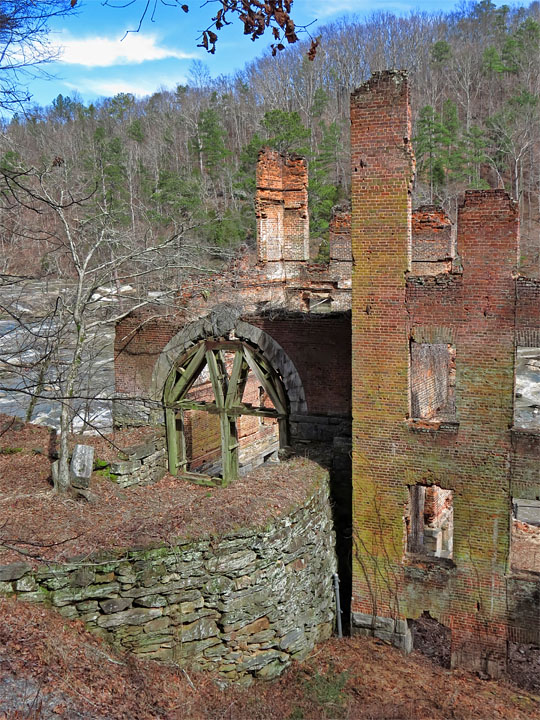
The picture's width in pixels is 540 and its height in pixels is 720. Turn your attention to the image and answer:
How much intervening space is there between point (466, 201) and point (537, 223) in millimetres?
31355

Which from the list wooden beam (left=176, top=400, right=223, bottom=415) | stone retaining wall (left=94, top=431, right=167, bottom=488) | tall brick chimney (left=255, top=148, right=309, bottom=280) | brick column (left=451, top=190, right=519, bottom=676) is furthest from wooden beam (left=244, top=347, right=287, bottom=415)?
tall brick chimney (left=255, top=148, right=309, bottom=280)

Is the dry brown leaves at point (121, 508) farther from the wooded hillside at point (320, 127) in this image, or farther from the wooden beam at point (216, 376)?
the wooded hillside at point (320, 127)

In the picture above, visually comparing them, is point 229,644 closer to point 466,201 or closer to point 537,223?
point 466,201

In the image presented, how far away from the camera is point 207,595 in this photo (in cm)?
979

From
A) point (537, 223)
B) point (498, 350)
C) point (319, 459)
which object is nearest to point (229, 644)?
point (319, 459)

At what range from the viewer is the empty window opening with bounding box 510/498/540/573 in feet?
49.7

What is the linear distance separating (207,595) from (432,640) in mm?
5714

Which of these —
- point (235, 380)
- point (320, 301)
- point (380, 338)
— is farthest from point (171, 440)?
point (320, 301)

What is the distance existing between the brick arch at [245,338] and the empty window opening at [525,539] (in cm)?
582

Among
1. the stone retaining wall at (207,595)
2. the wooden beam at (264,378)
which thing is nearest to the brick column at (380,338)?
the stone retaining wall at (207,595)

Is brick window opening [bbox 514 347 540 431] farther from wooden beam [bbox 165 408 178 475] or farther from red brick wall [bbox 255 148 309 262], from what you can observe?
wooden beam [bbox 165 408 178 475]

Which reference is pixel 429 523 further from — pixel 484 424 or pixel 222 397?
pixel 222 397

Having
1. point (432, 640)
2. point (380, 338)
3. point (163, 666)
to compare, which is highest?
point (380, 338)

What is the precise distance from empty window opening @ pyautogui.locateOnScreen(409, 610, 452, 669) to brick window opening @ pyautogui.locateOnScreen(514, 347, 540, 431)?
23.3 ft
